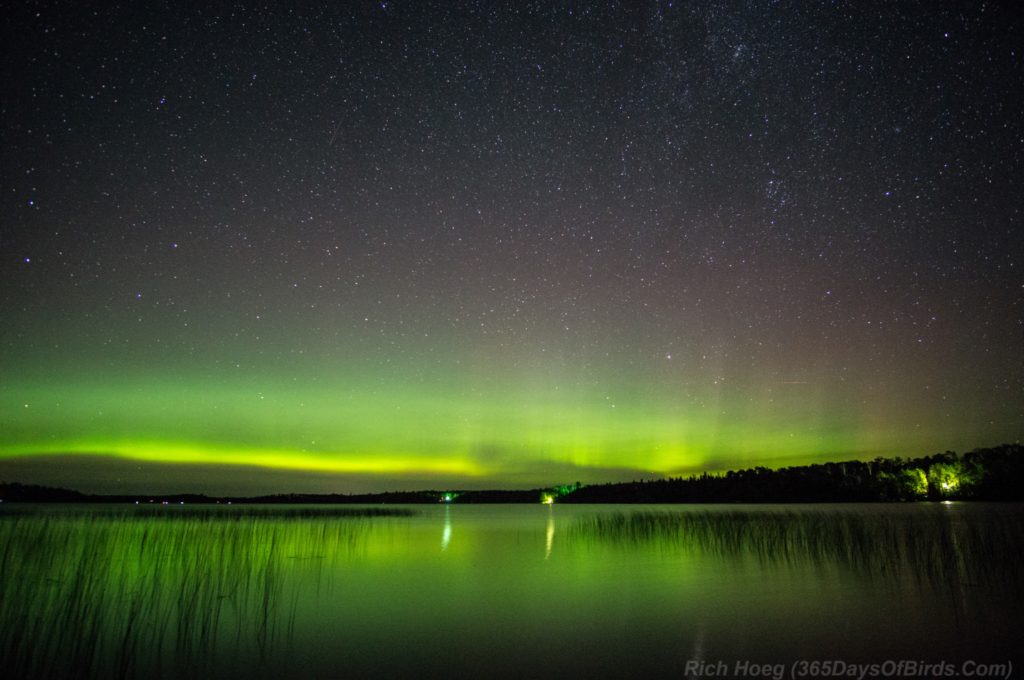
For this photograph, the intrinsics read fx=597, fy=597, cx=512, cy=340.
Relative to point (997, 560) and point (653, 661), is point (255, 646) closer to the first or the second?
point (653, 661)

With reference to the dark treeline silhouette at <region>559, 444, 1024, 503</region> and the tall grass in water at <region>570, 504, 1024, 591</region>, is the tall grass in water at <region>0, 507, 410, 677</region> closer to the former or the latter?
the tall grass in water at <region>570, 504, 1024, 591</region>

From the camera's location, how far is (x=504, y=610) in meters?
9.92

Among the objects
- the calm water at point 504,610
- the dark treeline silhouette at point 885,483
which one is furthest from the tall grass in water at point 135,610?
the dark treeline silhouette at point 885,483

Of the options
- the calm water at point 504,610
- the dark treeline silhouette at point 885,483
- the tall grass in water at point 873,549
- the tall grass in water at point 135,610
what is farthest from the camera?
the dark treeline silhouette at point 885,483

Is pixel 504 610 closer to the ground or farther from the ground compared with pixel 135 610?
closer to the ground

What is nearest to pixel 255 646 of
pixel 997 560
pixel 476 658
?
pixel 476 658

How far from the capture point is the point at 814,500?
109m

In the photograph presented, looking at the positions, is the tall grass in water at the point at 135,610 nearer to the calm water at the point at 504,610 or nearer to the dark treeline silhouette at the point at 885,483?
the calm water at the point at 504,610

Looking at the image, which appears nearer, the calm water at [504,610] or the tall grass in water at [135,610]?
the tall grass in water at [135,610]

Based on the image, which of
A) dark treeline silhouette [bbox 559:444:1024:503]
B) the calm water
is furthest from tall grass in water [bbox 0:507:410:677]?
dark treeline silhouette [bbox 559:444:1024:503]

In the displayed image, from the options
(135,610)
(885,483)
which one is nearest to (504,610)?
(135,610)

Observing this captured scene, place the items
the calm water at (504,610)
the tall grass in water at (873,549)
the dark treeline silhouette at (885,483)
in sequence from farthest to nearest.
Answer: the dark treeline silhouette at (885,483) → the tall grass in water at (873,549) → the calm water at (504,610)

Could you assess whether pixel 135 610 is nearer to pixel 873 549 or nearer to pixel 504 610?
pixel 504 610

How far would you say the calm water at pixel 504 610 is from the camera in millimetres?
6828
